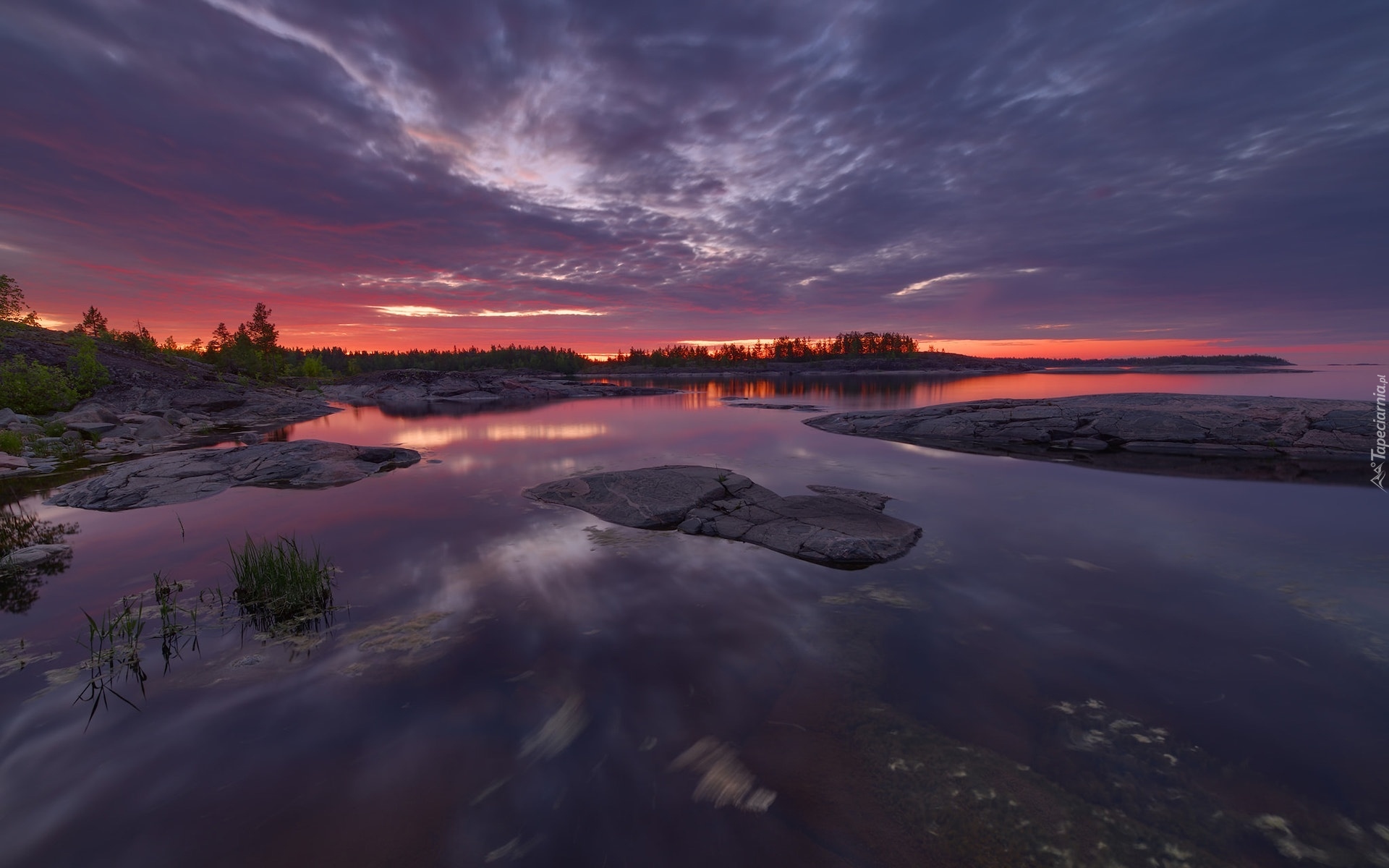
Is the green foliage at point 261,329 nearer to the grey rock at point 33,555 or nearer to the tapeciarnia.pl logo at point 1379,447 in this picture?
the grey rock at point 33,555

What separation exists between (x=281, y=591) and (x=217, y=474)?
1298 centimetres

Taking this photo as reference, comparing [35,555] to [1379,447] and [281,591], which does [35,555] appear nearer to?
[281,591]

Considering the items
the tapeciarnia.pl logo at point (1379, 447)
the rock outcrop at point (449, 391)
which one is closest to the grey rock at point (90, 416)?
the rock outcrop at point (449, 391)

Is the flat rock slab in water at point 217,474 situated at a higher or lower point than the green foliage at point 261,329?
lower

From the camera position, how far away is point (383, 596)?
8945 millimetres

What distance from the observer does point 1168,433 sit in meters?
22.8

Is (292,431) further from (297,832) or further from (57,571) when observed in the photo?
(297,832)

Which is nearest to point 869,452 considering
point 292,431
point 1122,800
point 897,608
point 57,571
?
point 897,608

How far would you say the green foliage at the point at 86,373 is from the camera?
30.3 meters

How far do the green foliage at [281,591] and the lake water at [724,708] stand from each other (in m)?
0.46

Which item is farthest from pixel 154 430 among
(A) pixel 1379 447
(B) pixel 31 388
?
(A) pixel 1379 447

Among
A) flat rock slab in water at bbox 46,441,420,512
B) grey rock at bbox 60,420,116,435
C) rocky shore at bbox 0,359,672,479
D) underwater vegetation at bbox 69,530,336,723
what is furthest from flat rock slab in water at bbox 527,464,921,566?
grey rock at bbox 60,420,116,435

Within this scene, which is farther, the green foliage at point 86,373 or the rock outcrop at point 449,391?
the rock outcrop at point 449,391

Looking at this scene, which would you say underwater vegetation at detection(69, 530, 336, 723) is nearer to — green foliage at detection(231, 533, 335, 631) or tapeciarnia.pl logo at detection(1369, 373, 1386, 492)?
green foliage at detection(231, 533, 335, 631)
